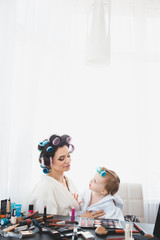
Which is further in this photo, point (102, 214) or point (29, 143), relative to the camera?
point (29, 143)

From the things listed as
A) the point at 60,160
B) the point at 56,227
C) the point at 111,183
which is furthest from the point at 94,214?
the point at 60,160

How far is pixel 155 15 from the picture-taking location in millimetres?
2727

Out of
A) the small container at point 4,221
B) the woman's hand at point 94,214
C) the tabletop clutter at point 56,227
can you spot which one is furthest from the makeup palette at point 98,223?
the small container at point 4,221

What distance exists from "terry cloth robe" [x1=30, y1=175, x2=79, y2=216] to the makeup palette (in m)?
0.28

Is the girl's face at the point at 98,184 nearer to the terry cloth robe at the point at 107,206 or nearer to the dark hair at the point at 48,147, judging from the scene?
the terry cloth robe at the point at 107,206

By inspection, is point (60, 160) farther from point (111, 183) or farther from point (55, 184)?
point (111, 183)

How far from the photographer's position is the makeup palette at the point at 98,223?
1537 millimetres

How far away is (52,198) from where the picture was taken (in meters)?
1.90

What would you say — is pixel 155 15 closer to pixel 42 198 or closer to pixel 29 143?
pixel 29 143

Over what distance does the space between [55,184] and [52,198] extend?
0.12m

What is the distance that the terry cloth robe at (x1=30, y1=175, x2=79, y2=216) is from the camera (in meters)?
1.89

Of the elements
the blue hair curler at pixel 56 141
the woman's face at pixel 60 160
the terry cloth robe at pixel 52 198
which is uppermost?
the blue hair curler at pixel 56 141

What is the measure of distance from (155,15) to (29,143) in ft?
6.33

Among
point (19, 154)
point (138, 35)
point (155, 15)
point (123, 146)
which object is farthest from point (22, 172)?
point (155, 15)
